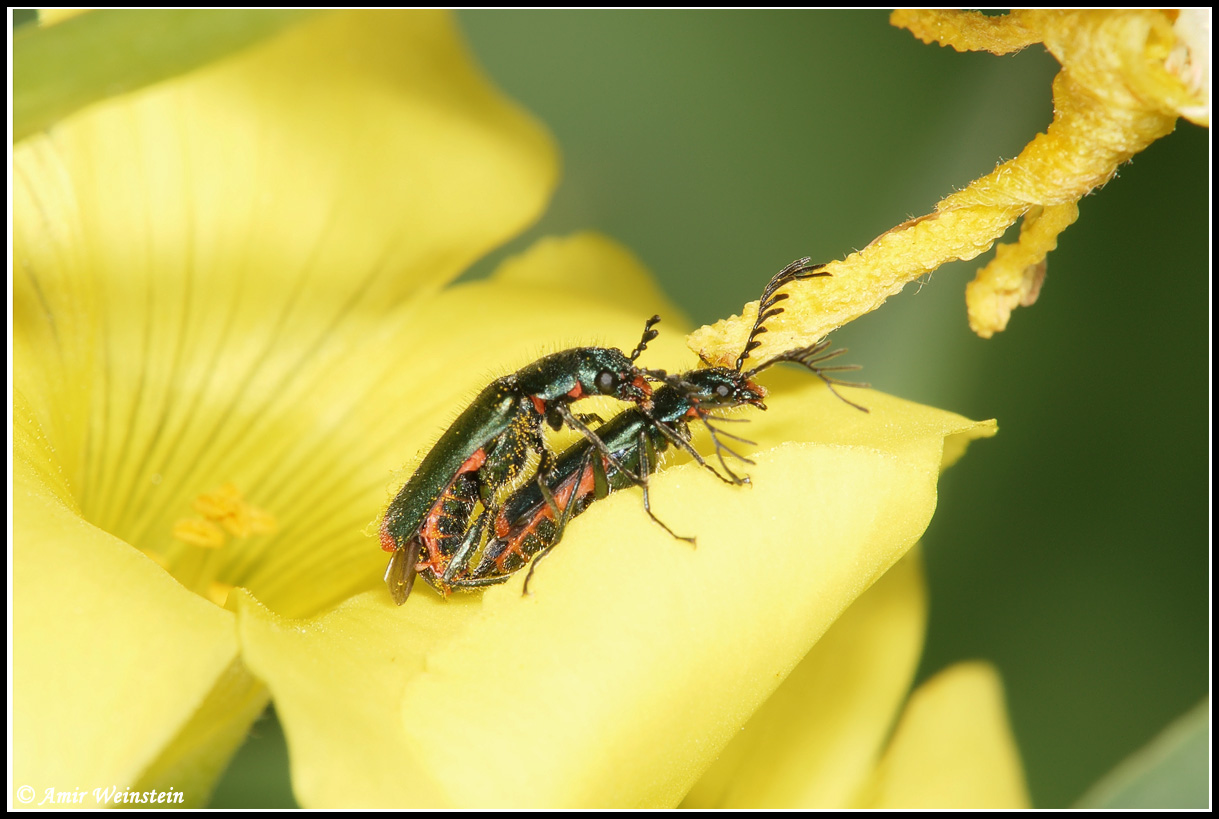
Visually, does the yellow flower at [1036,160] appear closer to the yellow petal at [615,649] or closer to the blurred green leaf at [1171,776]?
the yellow petal at [615,649]

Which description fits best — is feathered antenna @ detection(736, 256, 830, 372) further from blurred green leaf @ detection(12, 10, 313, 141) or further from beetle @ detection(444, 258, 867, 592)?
blurred green leaf @ detection(12, 10, 313, 141)

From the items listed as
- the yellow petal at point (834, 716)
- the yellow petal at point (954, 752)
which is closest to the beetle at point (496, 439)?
the yellow petal at point (834, 716)

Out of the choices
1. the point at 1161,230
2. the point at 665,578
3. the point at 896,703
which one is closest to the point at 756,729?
the point at 896,703

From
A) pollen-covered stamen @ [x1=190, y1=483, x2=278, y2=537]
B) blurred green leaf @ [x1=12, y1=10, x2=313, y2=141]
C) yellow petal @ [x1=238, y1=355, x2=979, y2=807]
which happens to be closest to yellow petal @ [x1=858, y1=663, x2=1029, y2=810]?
yellow petal @ [x1=238, y1=355, x2=979, y2=807]

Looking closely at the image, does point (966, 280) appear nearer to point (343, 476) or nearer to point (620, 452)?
point (620, 452)

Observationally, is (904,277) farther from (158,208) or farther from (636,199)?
(158,208)

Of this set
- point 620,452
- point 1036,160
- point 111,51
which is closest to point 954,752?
point 620,452
